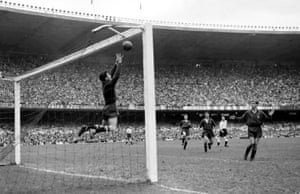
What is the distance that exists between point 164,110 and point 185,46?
8.29 m

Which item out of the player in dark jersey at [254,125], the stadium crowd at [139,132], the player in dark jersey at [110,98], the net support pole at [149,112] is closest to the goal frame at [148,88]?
the net support pole at [149,112]

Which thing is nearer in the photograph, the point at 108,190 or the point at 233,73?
the point at 108,190

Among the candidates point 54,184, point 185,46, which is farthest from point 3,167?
point 185,46

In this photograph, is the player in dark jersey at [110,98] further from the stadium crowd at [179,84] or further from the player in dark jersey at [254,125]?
the stadium crowd at [179,84]

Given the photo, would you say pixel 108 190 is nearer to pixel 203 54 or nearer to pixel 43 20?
pixel 43 20

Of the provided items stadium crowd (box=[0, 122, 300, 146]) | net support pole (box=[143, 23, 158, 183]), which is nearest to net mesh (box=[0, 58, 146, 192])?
stadium crowd (box=[0, 122, 300, 146])

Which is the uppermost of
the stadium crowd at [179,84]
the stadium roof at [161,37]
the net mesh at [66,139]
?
the stadium roof at [161,37]

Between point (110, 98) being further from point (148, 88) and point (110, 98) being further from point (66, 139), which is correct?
point (66, 139)

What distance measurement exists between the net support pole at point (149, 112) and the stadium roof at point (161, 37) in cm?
2701

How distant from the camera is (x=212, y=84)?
173ft

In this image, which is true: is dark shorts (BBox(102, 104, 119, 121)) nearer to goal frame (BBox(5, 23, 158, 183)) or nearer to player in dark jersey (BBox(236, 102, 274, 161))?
goal frame (BBox(5, 23, 158, 183))

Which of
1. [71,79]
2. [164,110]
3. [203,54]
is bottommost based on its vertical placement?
[164,110]

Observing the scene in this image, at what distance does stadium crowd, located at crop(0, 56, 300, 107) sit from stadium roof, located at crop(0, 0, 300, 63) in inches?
55.5

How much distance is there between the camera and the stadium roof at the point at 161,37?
41.0 m
